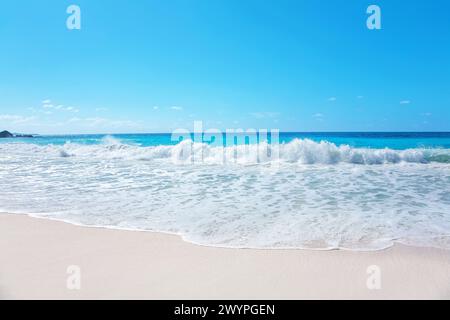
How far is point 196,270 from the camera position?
3277mm

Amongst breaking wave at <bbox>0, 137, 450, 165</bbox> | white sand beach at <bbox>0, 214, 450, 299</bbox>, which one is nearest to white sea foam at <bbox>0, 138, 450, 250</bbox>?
white sand beach at <bbox>0, 214, 450, 299</bbox>

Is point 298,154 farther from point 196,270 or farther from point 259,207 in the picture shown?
point 196,270

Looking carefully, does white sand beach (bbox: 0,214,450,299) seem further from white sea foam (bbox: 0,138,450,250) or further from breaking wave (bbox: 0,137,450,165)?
breaking wave (bbox: 0,137,450,165)

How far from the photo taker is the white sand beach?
9.31ft

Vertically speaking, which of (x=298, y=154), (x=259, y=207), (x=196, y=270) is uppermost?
(x=298, y=154)

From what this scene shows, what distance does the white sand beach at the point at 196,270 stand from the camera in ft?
9.31

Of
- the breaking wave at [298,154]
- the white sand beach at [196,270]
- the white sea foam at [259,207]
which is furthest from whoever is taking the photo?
the breaking wave at [298,154]

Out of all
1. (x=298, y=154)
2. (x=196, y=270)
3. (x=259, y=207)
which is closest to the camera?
(x=196, y=270)

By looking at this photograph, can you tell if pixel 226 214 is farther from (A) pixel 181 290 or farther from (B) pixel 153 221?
(A) pixel 181 290

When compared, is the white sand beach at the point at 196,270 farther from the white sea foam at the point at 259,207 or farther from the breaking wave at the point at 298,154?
the breaking wave at the point at 298,154

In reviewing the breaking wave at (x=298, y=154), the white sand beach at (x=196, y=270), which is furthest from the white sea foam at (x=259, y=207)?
the breaking wave at (x=298, y=154)

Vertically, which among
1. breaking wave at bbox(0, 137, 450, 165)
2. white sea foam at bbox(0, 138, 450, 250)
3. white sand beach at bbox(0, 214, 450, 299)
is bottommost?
white sand beach at bbox(0, 214, 450, 299)

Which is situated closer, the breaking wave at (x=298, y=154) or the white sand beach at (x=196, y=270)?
the white sand beach at (x=196, y=270)

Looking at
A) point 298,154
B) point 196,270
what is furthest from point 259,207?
point 298,154
